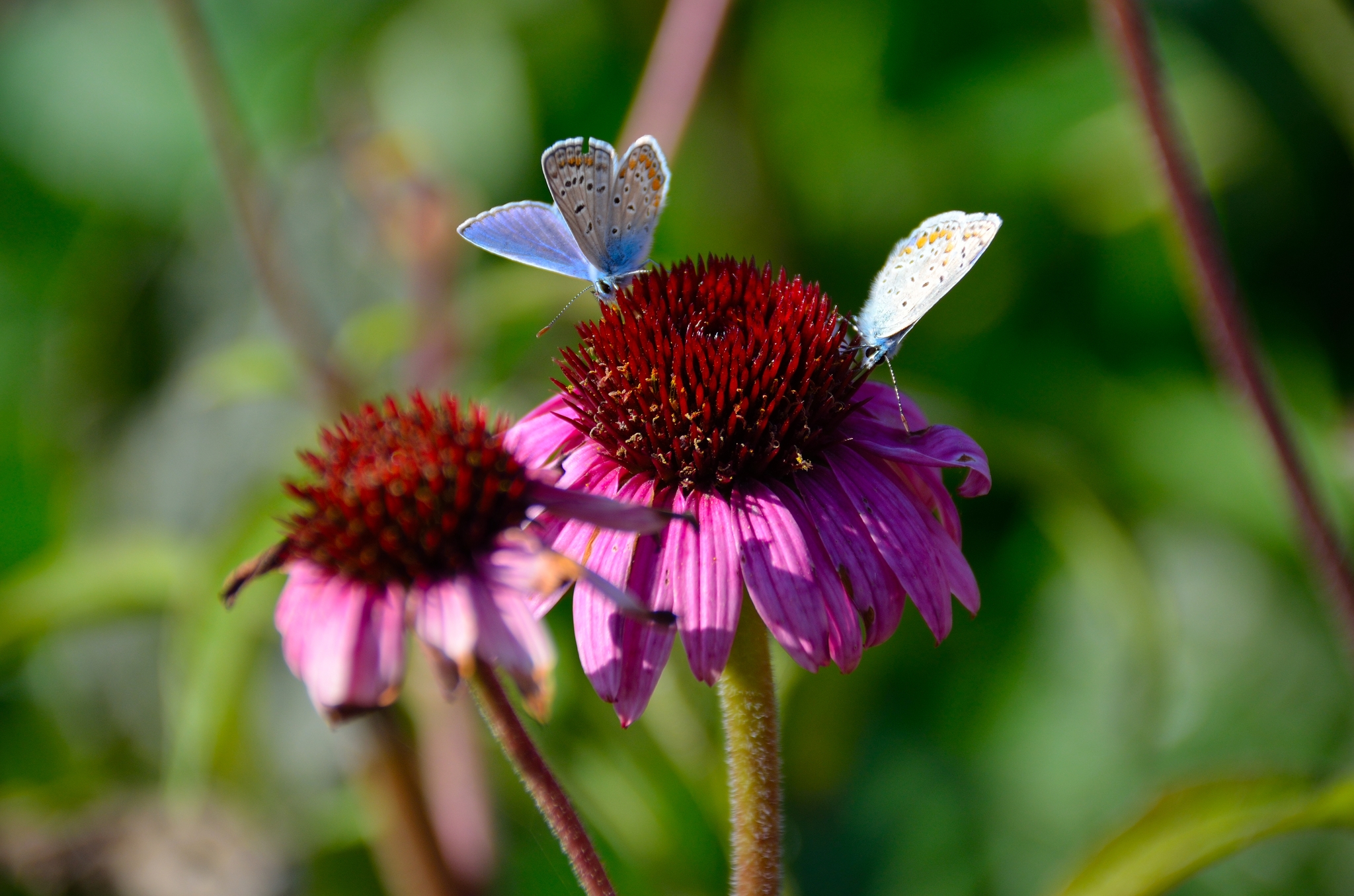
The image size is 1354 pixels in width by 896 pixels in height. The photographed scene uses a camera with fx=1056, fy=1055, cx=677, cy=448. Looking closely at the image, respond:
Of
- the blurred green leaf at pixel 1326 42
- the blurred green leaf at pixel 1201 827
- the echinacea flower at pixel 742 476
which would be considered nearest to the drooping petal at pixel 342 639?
the echinacea flower at pixel 742 476

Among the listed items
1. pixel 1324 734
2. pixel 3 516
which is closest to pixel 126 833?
pixel 3 516

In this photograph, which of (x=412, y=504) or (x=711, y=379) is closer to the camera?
(x=412, y=504)

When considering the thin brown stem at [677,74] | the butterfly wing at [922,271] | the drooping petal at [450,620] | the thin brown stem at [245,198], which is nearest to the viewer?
the drooping petal at [450,620]

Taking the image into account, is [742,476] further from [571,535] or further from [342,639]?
[342,639]

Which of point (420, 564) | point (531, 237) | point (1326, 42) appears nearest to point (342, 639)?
point (420, 564)

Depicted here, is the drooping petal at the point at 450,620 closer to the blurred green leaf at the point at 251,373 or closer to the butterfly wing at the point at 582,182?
the butterfly wing at the point at 582,182
